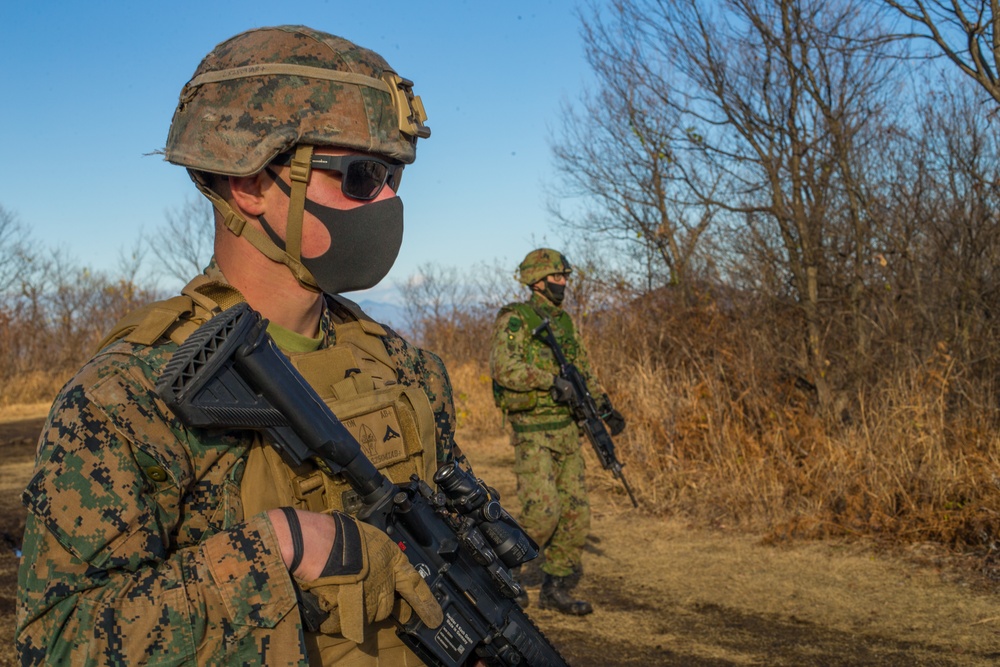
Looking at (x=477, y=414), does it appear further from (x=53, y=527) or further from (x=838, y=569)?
(x=53, y=527)

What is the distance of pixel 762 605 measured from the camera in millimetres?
5645

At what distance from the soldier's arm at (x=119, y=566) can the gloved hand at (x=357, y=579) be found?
8 centimetres

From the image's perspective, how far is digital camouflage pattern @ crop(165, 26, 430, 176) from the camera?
1.70 m

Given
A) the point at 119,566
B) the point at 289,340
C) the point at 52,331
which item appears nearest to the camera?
the point at 119,566

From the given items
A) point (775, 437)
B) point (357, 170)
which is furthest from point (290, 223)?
point (775, 437)

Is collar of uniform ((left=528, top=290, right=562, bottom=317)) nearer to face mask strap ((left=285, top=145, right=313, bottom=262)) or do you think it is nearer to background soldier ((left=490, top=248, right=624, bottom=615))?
background soldier ((left=490, top=248, right=624, bottom=615))

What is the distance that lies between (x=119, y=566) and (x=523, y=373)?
15.3ft

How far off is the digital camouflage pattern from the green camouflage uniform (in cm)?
422

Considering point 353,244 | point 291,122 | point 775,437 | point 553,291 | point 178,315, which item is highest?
point 553,291

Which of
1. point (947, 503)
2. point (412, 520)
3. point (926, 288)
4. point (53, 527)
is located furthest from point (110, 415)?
point (926, 288)

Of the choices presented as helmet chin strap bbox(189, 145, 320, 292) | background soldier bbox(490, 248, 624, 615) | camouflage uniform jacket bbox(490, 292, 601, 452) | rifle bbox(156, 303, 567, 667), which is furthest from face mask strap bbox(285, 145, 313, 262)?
camouflage uniform jacket bbox(490, 292, 601, 452)

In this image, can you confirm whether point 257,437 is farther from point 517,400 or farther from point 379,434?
point 517,400

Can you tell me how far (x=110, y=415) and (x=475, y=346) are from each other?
1353 centimetres

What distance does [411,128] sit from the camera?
6.07 ft
